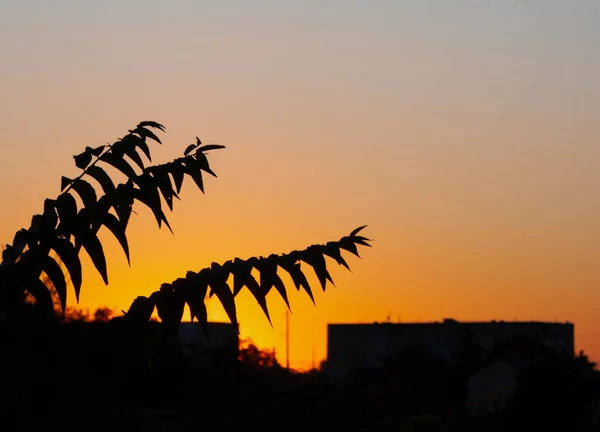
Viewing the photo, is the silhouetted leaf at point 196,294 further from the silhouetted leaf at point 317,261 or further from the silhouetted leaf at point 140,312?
the silhouetted leaf at point 317,261

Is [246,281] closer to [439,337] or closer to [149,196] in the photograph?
[149,196]

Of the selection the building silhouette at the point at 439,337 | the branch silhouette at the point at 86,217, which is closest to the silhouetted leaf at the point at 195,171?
the branch silhouette at the point at 86,217

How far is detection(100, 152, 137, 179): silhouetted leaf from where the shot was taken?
3.67 meters

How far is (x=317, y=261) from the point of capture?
352 centimetres

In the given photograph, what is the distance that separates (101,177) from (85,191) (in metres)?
0.09

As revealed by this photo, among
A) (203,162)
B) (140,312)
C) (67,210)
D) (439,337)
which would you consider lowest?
(140,312)

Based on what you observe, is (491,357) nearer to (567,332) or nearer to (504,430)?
(504,430)

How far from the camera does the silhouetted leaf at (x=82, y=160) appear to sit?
3.61 meters

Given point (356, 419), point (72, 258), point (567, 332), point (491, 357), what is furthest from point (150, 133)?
point (567, 332)

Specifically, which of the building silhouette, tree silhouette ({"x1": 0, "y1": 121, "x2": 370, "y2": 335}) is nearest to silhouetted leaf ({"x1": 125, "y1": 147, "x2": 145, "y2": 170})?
tree silhouette ({"x1": 0, "y1": 121, "x2": 370, "y2": 335})

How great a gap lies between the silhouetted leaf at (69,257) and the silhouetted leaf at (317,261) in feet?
2.55

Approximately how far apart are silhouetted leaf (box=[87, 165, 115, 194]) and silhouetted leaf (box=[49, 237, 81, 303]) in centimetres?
26

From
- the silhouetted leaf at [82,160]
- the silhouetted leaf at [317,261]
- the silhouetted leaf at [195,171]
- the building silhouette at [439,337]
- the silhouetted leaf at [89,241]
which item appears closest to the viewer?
the silhouetted leaf at [89,241]

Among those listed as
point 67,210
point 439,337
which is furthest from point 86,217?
point 439,337
